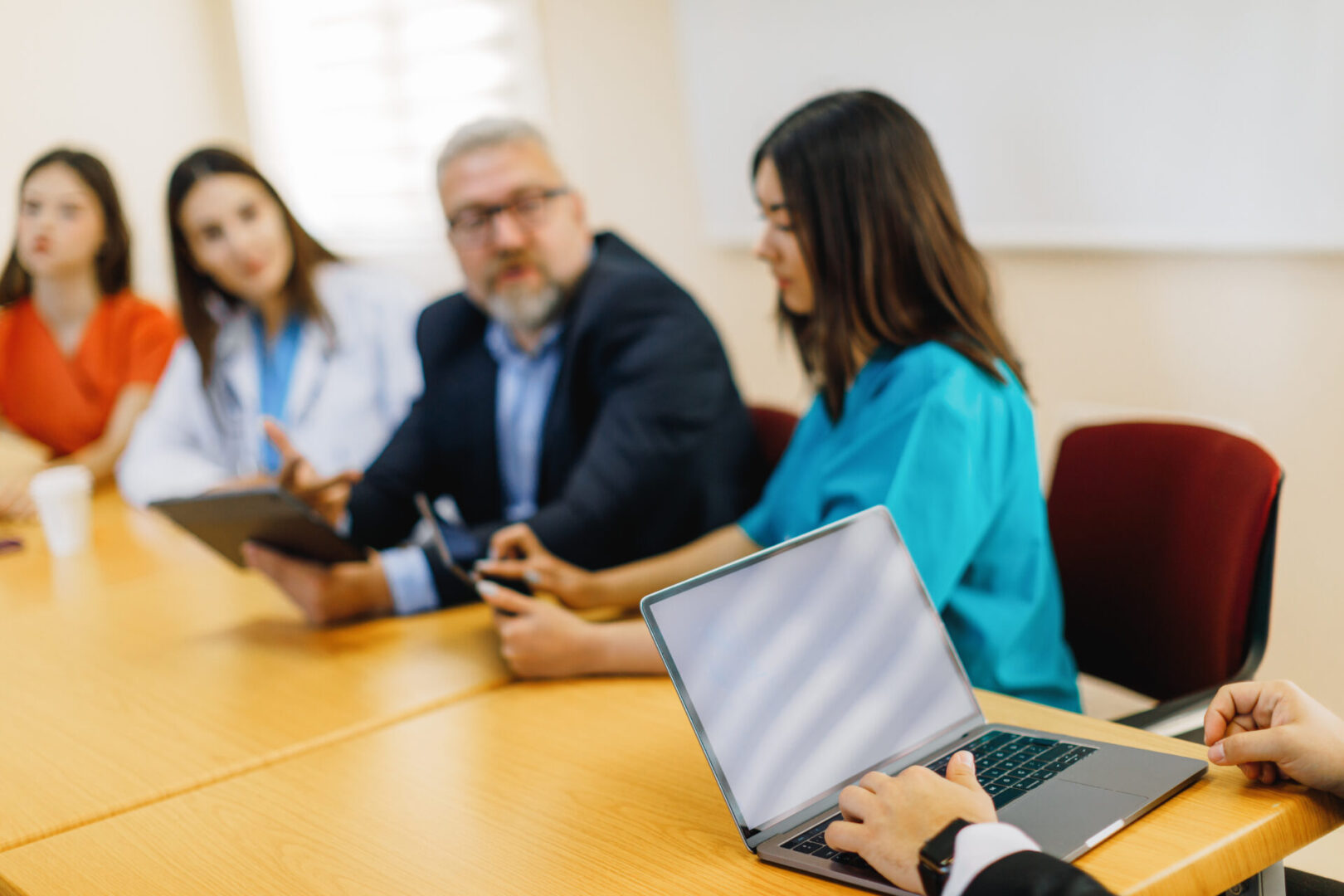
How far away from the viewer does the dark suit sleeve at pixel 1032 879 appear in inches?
31.2

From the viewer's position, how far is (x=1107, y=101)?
201 cm

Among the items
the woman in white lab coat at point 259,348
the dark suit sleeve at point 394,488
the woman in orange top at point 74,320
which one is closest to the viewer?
the dark suit sleeve at point 394,488

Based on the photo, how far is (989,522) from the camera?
1409 mm

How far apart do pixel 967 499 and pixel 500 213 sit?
40.7 inches

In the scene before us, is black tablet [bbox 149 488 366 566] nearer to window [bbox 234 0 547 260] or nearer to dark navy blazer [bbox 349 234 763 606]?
dark navy blazer [bbox 349 234 763 606]

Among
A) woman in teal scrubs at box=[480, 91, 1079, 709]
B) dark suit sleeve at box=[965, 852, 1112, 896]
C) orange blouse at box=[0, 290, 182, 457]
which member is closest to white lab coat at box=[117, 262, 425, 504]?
orange blouse at box=[0, 290, 182, 457]

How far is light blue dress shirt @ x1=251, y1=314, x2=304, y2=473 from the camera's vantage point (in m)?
2.74

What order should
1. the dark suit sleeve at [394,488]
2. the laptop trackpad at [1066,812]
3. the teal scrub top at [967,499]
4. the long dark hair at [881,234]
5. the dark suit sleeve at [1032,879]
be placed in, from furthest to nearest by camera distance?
the dark suit sleeve at [394,488], the long dark hair at [881,234], the teal scrub top at [967,499], the laptop trackpad at [1066,812], the dark suit sleeve at [1032,879]

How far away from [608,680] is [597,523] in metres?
0.41

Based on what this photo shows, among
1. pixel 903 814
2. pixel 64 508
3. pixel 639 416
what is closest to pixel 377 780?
pixel 903 814

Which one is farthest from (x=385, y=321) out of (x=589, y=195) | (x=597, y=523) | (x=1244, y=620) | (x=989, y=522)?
(x=1244, y=620)

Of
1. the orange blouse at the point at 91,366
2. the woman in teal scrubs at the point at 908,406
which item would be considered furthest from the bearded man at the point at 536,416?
the orange blouse at the point at 91,366

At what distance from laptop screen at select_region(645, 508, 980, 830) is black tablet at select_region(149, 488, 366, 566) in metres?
0.76

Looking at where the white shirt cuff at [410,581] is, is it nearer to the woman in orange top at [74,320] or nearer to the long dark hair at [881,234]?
the long dark hair at [881,234]
